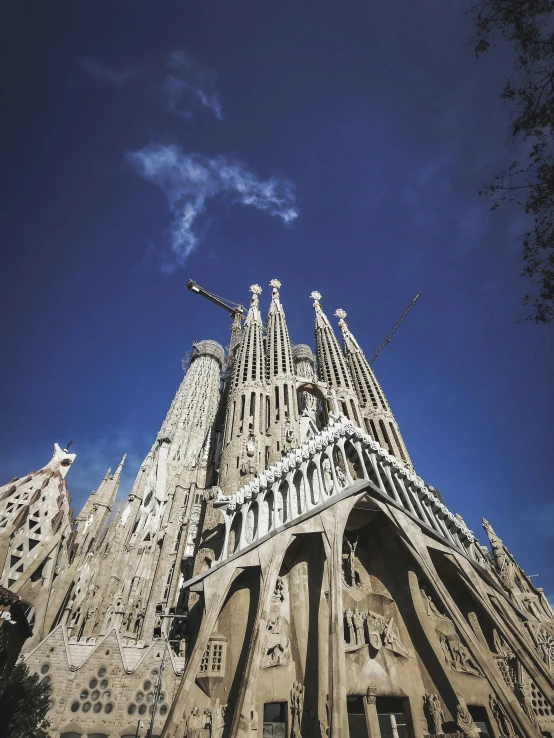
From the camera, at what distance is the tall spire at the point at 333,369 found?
33.7 meters

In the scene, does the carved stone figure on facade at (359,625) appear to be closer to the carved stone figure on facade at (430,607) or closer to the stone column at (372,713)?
the stone column at (372,713)

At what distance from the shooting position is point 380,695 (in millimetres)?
14070

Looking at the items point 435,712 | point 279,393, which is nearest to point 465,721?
point 435,712

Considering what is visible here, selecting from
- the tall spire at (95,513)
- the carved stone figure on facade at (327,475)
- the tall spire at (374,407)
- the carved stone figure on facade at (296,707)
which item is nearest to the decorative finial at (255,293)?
the tall spire at (374,407)

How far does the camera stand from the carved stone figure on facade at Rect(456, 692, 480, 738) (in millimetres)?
12656

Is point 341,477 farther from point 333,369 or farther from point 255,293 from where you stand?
point 255,293

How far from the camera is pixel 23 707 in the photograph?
36.4 ft

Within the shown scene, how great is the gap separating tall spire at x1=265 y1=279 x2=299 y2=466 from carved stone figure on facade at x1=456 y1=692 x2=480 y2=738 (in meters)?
15.0

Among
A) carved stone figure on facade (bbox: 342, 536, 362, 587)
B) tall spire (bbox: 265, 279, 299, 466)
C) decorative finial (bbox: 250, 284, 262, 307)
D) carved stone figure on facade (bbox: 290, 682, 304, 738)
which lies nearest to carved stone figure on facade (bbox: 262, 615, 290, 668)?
carved stone figure on facade (bbox: 290, 682, 304, 738)

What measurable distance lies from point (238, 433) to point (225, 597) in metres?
12.7

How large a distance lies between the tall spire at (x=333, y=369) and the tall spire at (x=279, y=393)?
12.8 ft

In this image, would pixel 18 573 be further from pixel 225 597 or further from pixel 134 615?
pixel 134 615

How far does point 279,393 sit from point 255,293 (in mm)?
21916

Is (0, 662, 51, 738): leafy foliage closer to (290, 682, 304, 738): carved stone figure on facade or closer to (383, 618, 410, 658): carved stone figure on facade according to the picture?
(290, 682, 304, 738): carved stone figure on facade
